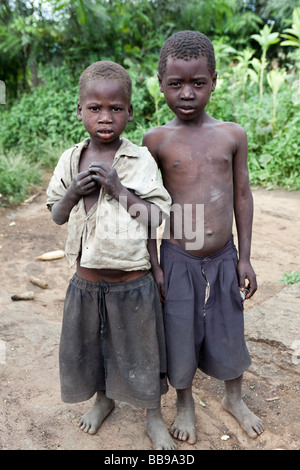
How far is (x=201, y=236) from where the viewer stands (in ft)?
5.65

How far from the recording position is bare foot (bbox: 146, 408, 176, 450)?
175 centimetres

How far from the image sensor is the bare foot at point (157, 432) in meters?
1.75

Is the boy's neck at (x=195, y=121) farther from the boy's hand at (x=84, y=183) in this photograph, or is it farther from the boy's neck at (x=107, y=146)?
the boy's hand at (x=84, y=183)

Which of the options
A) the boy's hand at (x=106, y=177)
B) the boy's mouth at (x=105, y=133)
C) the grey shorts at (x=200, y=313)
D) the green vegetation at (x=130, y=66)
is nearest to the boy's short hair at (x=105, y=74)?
the boy's mouth at (x=105, y=133)

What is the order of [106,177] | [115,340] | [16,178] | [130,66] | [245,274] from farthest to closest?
[130,66] → [16,178] → [245,274] → [115,340] → [106,177]

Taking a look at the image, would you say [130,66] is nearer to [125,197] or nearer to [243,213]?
[243,213]

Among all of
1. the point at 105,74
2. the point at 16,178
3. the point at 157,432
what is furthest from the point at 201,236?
the point at 16,178

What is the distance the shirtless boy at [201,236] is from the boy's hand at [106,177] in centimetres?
32

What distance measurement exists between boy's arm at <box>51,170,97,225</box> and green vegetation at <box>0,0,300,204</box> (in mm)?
4480

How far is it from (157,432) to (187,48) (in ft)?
4.80

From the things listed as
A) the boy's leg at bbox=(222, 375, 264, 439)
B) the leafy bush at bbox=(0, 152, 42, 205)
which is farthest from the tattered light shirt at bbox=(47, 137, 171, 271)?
the leafy bush at bbox=(0, 152, 42, 205)

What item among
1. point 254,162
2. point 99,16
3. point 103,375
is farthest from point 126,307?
point 99,16

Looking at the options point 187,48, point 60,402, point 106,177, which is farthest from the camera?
point 60,402

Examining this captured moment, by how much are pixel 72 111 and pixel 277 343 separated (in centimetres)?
597
